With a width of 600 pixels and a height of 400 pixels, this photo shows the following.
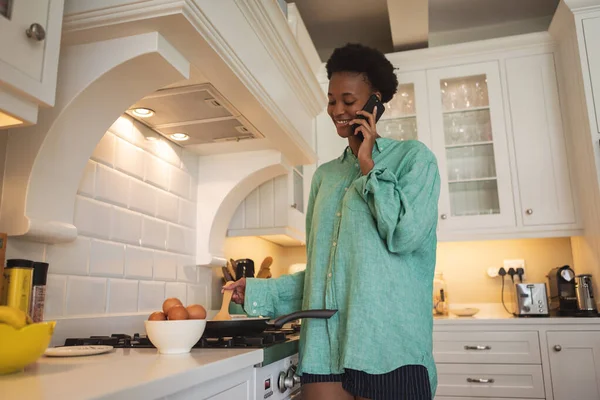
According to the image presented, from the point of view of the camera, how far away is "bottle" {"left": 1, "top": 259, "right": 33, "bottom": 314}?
114 centimetres

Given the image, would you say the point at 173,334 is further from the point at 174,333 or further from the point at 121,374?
the point at 121,374

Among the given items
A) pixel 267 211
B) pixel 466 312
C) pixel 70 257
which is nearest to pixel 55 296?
pixel 70 257

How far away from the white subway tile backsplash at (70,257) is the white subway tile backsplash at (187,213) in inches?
22.5

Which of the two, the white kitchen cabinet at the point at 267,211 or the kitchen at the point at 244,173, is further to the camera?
the white kitchen cabinet at the point at 267,211

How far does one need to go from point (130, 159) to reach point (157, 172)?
0.17m

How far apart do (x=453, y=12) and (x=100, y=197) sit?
266 centimetres

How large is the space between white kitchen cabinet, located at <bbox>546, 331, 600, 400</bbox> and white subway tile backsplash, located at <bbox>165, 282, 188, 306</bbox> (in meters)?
1.77

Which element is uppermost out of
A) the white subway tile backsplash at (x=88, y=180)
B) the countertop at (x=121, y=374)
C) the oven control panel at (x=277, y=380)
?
the white subway tile backsplash at (x=88, y=180)

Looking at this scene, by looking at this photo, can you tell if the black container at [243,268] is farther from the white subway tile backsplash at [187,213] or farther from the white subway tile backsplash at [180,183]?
the white subway tile backsplash at [180,183]

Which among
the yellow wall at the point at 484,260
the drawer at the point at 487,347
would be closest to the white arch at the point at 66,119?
the yellow wall at the point at 484,260

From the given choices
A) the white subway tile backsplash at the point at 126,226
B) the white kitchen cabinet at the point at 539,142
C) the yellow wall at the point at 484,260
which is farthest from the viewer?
the yellow wall at the point at 484,260

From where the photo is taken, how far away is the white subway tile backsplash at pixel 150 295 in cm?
173

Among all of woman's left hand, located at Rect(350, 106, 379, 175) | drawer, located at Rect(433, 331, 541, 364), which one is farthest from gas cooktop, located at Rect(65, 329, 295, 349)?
drawer, located at Rect(433, 331, 541, 364)

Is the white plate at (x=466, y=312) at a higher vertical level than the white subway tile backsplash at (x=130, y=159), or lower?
lower
